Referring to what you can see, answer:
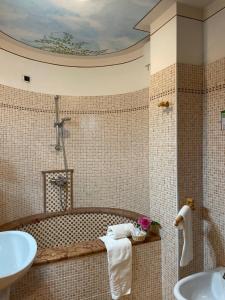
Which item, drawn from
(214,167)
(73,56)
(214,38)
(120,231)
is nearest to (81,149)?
(73,56)

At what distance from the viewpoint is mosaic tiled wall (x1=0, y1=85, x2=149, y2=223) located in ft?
9.24

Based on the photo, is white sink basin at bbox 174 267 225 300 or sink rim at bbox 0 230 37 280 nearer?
sink rim at bbox 0 230 37 280

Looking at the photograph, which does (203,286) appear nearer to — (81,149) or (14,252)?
(14,252)

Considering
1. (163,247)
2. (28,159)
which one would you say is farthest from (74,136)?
(163,247)

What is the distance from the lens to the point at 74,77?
10.5ft

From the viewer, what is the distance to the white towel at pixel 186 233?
1933 mm

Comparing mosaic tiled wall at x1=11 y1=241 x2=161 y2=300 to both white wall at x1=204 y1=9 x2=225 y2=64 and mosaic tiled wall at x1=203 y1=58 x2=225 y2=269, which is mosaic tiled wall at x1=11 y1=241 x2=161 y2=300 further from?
white wall at x1=204 y1=9 x2=225 y2=64

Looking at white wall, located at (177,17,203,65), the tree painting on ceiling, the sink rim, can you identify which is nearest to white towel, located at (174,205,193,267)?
the sink rim

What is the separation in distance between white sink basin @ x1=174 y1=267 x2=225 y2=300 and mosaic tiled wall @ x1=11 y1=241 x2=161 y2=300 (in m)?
0.45

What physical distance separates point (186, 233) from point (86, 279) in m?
0.92

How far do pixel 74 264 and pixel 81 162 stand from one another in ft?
4.81

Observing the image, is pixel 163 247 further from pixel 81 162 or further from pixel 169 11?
pixel 169 11

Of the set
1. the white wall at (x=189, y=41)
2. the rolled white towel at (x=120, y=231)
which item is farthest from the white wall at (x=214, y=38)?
the rolled white towel at (x=120, y=231)

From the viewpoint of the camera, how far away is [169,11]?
209 centimetres
